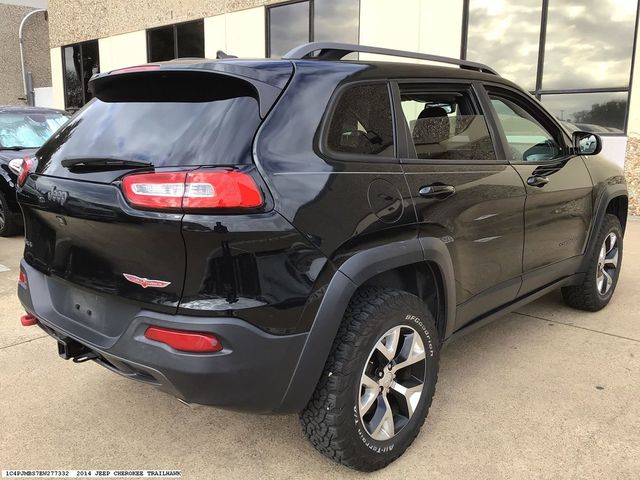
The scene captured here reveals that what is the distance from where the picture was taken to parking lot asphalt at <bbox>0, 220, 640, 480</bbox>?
2.50 m

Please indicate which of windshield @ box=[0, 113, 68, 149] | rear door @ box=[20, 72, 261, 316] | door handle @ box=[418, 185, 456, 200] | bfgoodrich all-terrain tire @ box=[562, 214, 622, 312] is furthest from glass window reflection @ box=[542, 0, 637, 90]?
rear door @ box=[20, 72, 261, 316]

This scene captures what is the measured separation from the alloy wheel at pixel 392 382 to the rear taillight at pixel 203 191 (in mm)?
850

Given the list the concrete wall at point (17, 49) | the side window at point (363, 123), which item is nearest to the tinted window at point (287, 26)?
the side window at point (363, 123)

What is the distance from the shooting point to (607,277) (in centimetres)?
447

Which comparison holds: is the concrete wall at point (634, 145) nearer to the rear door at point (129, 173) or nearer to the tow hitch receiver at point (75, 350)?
the rear door at point (129, 173)

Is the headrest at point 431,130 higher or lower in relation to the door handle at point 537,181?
higher

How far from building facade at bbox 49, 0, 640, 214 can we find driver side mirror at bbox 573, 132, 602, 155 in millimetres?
5479

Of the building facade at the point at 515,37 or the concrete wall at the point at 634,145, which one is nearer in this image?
the concrete wall at the point at 634,145

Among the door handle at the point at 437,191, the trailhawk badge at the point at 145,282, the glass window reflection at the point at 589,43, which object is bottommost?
the trailhawk badge at the point at 145,282

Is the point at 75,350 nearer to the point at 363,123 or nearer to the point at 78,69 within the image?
the point at 363,123

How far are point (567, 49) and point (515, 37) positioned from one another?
86cm

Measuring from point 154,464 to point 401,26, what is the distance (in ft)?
29.9

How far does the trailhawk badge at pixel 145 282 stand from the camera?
2039 mm

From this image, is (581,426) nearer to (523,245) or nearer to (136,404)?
(523,245)
